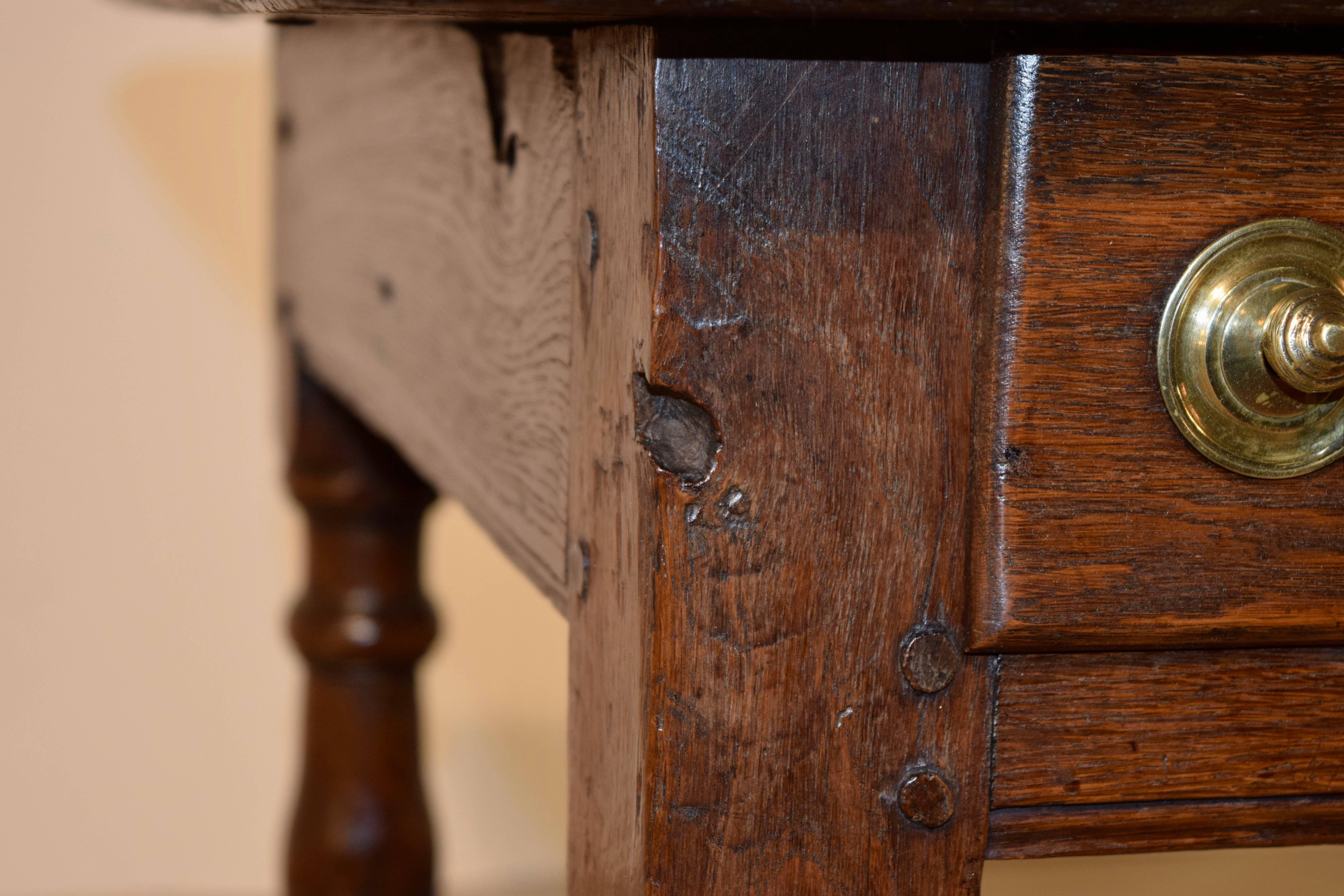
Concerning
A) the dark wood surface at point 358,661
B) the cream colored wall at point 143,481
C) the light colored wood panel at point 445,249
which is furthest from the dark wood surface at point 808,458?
the cream colored wall at point 143,481

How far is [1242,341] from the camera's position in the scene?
41 centimetres

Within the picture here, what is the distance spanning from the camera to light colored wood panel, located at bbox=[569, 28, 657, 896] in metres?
0.41

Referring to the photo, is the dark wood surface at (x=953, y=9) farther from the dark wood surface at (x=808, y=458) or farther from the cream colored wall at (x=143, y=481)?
the cream colored wall at (x=143, y=481)

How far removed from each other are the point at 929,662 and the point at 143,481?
1.57 meters

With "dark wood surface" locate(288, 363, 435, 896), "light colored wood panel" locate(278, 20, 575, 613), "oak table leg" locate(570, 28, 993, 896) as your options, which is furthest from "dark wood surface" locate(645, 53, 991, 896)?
"dark wood surface" locate(288, 363, 435, 896)

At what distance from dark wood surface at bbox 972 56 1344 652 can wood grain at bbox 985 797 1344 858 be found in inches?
2.2

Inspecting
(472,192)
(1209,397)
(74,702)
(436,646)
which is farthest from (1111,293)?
(74,702)

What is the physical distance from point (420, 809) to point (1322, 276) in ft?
2.87

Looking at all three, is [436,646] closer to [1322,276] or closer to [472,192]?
[472,192]

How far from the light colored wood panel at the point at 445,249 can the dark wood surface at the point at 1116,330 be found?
164mm

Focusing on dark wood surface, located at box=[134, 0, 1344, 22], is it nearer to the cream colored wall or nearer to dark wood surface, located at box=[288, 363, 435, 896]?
dark wood surface, located at box=[288, 363, 435, 896]

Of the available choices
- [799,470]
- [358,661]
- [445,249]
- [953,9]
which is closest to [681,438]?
[799,470]

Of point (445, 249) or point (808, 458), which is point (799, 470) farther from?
point (445, 249)

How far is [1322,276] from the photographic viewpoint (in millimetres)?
416
